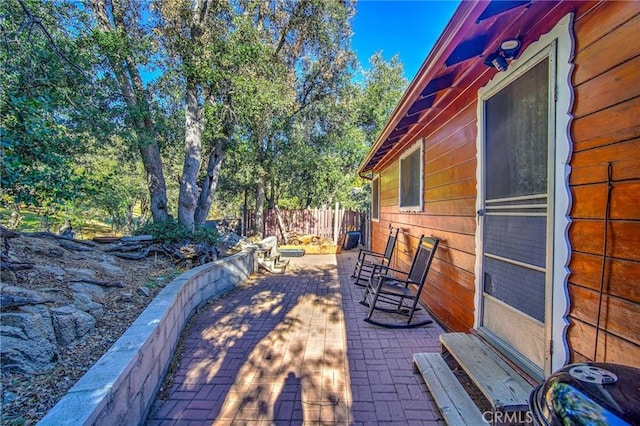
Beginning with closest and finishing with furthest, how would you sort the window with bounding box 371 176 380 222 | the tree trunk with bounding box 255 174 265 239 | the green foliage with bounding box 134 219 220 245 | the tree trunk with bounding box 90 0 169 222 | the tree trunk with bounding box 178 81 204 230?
1. the green foliage with bounding box 134 219 220 245
2. the tree trunk with bounding box 90 0 169 222
3. the tree trunk with bounding box 178 81 204 230
4. the window with bounding box 371 176 380 222
5. the tree trunk with bounding box 255 174 265 239

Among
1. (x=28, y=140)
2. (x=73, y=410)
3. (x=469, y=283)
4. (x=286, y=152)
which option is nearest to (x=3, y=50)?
(x=28, y=140)

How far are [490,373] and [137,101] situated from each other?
22.0 feet

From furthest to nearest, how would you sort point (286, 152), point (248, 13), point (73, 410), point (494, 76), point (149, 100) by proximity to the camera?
point (286, 152) → point (248, 13) → point (149, 100) → point (494, 76) → point (73, 410)

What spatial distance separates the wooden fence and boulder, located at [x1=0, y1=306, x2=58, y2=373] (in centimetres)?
902

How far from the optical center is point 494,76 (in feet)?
7.27

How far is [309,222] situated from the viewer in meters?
11.4

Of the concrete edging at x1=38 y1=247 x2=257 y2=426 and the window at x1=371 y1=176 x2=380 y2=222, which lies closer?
the concrete edging at x1=38 y1=247 x2=257 y2=426

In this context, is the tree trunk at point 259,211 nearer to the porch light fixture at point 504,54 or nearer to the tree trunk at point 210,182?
the tree trunk at point 210,182

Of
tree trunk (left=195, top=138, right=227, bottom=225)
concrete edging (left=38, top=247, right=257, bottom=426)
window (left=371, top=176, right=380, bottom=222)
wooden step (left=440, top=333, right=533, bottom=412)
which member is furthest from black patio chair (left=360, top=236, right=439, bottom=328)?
tree trunk (left=195, top=138, right=227, bottom=225)

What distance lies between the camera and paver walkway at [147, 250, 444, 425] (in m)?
1.92

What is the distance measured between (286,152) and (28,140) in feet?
27.6

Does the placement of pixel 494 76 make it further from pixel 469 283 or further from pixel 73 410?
pixel 73 410

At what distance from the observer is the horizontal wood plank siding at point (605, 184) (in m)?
1.18

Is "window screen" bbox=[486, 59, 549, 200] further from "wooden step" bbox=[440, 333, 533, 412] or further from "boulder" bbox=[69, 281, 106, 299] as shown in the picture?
"boulder" bbox=[69, 281, 106, 299]
